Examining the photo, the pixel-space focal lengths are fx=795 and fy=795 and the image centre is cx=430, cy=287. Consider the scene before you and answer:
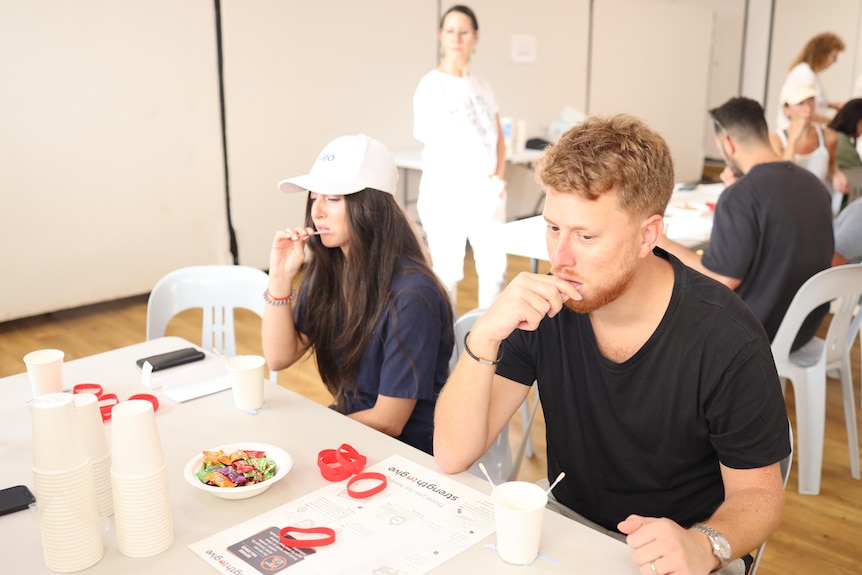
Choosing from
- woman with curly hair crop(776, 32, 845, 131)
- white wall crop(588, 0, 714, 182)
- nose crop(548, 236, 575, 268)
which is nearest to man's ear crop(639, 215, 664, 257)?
nose crop(548, 236, 575, 268)

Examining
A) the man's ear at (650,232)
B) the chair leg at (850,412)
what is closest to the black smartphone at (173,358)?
the man's ear at (650,232)

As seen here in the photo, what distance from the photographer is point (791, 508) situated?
263 centimetres

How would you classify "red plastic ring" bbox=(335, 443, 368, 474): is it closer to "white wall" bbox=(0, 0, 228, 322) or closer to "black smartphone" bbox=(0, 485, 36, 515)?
"black smartphone" bbox=(0, 485, 36, 515)

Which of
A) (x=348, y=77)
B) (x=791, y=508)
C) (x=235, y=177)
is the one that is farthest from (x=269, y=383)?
(x=348, y=77)

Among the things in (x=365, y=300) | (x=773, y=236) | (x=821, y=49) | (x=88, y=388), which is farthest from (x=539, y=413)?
(x=821, y=49)

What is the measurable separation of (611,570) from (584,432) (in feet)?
1.38

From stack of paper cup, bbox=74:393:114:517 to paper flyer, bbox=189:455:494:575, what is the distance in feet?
0.56

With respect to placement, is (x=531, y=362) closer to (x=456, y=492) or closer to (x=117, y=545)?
(x=456, y=492)

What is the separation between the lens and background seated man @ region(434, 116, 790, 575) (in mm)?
1328

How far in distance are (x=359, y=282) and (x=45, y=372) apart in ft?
2.32

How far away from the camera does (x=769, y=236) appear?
266cm

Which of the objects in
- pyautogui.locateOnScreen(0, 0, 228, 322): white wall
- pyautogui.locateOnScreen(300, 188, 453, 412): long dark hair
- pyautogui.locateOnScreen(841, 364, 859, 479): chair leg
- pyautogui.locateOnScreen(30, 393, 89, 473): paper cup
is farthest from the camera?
pyautogui.locateOnScreen(0, 0, 228, 322): white wall

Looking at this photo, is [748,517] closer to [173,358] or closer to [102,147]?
[173,358]

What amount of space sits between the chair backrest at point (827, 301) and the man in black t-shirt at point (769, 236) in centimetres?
7
